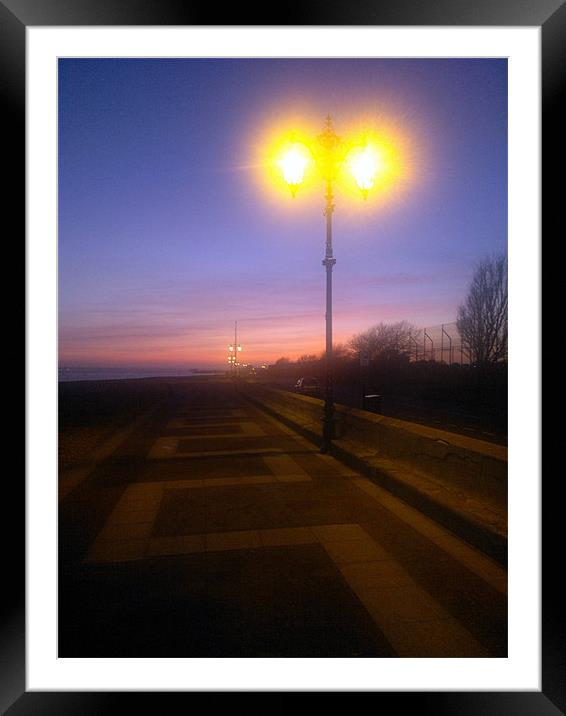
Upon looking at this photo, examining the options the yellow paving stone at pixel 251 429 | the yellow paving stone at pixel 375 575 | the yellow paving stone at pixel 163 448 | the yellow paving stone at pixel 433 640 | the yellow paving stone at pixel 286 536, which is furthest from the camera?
the yellow paving stone at pixel 251 429

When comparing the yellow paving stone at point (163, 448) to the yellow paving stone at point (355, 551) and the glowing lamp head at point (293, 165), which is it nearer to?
the glowing lamp head at point (293, 165)

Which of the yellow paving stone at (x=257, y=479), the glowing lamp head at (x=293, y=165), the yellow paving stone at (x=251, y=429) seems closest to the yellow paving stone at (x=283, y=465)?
the yellow paving stone at (x=257, y=479)

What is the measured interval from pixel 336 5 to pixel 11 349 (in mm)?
2426

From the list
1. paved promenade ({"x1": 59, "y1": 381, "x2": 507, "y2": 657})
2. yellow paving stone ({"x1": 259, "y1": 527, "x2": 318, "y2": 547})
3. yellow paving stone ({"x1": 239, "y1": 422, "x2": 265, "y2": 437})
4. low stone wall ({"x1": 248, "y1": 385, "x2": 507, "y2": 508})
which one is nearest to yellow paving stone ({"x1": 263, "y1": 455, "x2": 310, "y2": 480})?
paved promenade ({"x1": 59, "y1": 381, "x2": 507, "y2": 657})

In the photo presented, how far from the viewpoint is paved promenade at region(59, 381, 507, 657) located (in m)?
3.52

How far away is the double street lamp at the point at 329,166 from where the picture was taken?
8.65 meters

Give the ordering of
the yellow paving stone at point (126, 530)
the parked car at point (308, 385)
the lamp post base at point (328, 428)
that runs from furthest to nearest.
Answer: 1. the parked car at point (308, 385)
2. the lamp post base at point (328, 428)
3. the yellow paving stone at point (126, 530)

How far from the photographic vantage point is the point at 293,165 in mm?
8633

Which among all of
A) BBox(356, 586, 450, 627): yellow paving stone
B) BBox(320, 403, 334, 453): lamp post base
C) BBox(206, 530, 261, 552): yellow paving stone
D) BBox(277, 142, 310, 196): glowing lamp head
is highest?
→ BBox(277, 142, 310, 196): glowing lamp head

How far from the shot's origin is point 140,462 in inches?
423

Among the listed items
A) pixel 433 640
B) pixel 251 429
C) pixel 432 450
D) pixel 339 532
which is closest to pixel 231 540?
pixel 339 532

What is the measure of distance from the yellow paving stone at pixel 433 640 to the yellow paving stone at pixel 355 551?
1266mm

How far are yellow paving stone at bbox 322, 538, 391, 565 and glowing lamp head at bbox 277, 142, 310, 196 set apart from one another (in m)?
5.59

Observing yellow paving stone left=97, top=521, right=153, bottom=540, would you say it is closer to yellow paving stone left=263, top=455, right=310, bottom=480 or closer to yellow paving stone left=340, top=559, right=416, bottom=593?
yellow paving stone left=340, top=559, right=416, bottom=593
